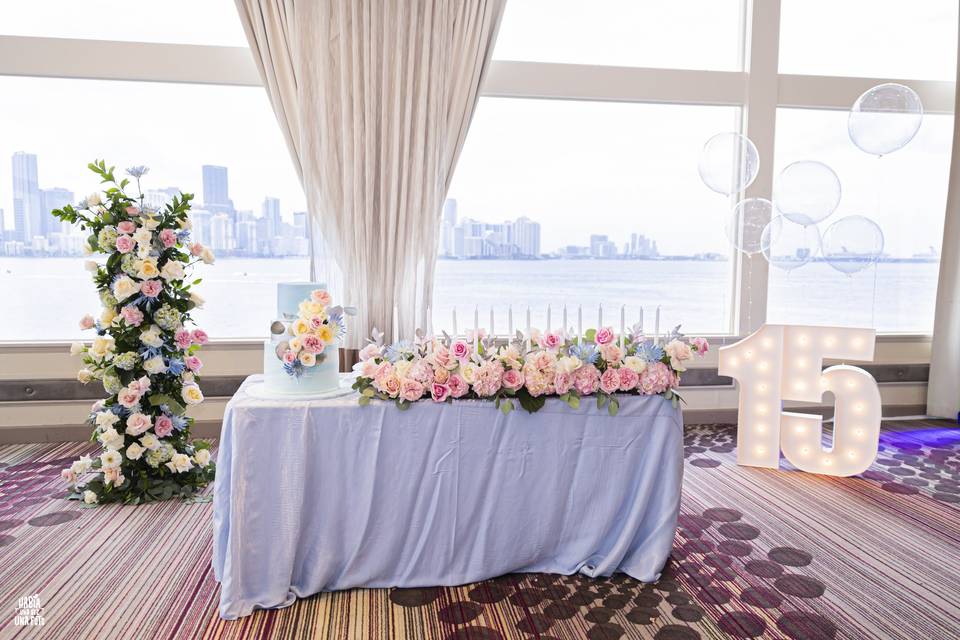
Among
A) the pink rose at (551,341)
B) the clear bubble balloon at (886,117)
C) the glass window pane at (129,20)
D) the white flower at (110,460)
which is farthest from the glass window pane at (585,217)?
the pink rose at (551,341)

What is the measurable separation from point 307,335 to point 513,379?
81 cm

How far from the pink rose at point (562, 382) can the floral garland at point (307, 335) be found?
0.89 meters

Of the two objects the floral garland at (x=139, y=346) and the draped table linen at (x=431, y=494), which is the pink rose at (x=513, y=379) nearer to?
the draped table linen at (x=431, y=494)

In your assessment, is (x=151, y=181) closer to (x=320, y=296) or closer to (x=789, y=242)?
(x=320, y=296)

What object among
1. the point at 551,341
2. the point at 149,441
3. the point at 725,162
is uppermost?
the point at 725,162

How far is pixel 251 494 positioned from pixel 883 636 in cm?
232

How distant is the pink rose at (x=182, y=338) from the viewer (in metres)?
3.62

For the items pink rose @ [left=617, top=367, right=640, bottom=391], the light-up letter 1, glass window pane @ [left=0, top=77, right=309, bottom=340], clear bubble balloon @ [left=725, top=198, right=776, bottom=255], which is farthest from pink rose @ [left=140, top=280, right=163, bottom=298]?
clear bubble balloon @ [left=725, top=198, right=776, bottom=255]

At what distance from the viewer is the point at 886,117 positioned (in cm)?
439

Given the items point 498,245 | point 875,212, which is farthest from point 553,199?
point 875,212

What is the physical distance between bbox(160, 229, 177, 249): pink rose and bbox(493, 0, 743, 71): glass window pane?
9.36 ft

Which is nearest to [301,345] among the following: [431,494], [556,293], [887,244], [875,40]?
[431,494]

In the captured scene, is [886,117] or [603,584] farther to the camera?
[886,117]

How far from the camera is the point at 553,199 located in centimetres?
551
